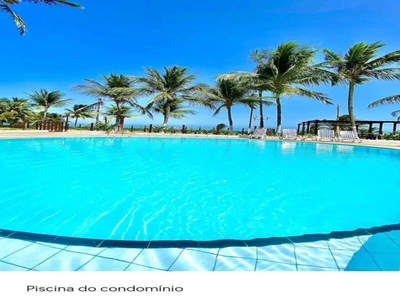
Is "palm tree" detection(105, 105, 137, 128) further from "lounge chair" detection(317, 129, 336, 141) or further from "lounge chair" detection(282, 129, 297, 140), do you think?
"lounge chair" detection(317, 129, 336, 141)

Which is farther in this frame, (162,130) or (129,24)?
(162,130)

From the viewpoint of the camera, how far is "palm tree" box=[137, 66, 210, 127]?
65.1ft

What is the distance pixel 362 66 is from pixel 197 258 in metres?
19.3

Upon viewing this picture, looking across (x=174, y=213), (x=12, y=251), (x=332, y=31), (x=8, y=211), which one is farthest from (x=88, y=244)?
(x=332, y=31)

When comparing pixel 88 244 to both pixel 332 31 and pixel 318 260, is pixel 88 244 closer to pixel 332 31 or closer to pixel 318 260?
pixel 318 260

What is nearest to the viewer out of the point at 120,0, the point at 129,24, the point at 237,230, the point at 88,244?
the point at 88,244

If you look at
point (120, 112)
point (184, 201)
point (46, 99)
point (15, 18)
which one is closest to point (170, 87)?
point (120, 112)

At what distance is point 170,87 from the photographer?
2019 centimetres

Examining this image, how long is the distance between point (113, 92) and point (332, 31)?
16270 mm

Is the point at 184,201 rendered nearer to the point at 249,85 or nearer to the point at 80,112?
the point at 249,85

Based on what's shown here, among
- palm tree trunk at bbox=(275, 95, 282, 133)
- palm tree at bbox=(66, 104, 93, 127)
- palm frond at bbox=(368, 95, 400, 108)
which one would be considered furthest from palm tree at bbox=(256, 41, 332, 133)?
palm tree at bbox=(66, 104, 93, 127)

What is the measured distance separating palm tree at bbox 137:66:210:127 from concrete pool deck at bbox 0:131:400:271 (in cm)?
1817

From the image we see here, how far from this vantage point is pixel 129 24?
22.3ft

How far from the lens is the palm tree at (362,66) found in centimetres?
1598
